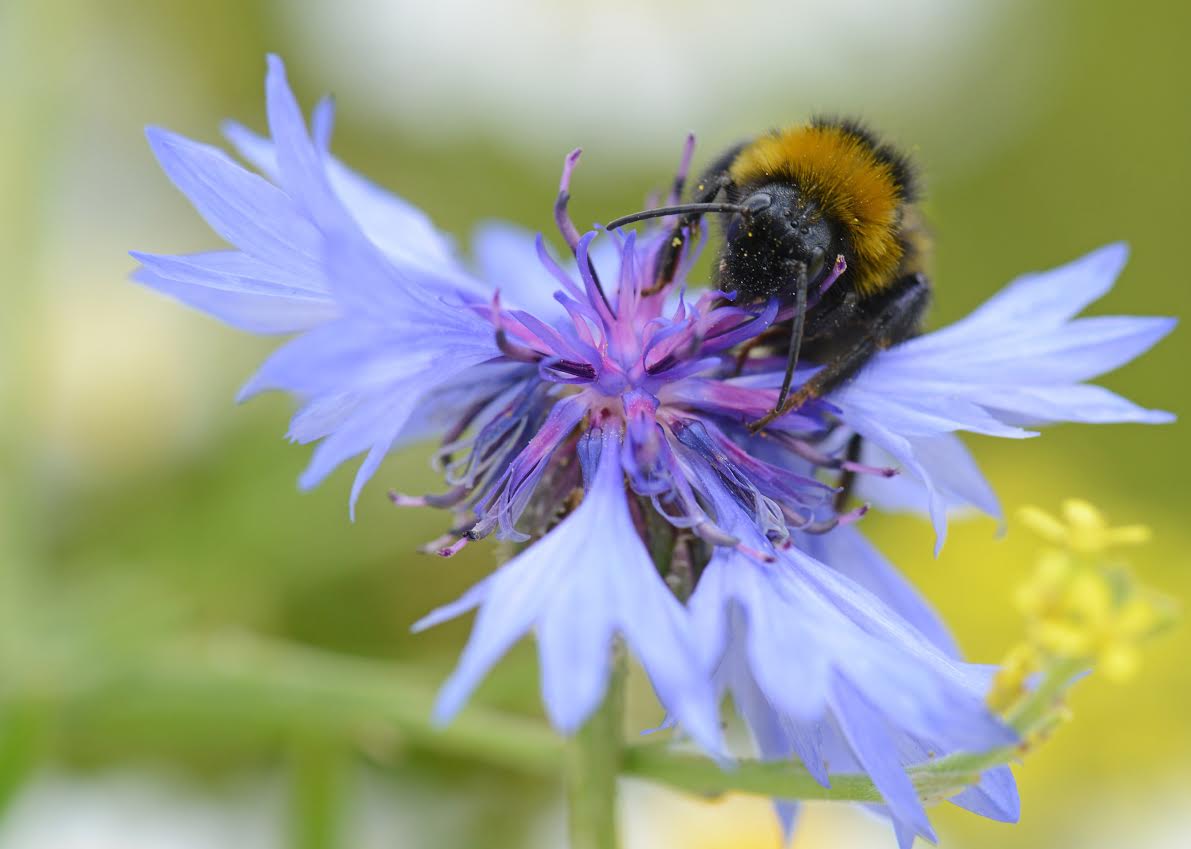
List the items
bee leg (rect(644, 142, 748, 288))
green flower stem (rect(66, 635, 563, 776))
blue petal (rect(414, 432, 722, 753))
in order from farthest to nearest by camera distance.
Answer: green flower stem (rect(66, 635, 563, 776)), bee leg (rect(644, 142, 748, 288)), blue petal (rect(414, 432, 722, 753))

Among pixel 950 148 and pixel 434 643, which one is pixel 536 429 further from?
pixel 950 148

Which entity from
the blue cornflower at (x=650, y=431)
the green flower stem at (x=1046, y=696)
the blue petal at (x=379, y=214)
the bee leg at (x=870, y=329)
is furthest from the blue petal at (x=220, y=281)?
the green flower stem at (x=1046, y=696)

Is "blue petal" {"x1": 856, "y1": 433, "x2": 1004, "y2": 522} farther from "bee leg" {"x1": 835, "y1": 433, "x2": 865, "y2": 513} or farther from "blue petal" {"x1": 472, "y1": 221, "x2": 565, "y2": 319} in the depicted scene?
"blue petal" {"x1": 472, "y1": 221, "x2": 565, "y2": 319}

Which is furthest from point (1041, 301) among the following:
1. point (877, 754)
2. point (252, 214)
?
point (252, 214)

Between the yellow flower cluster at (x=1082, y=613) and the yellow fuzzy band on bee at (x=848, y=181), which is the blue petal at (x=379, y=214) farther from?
the yellow flower cluster at (x=1082, y=613)

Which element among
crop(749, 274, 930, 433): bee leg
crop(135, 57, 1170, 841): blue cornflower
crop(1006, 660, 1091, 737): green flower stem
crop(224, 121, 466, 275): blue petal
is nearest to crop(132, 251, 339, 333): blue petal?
crop(135, 57, 1170, 841): blue cornflower

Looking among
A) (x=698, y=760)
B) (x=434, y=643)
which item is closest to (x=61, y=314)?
(x=434, y=643)

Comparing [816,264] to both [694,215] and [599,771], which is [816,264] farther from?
[599,771]
